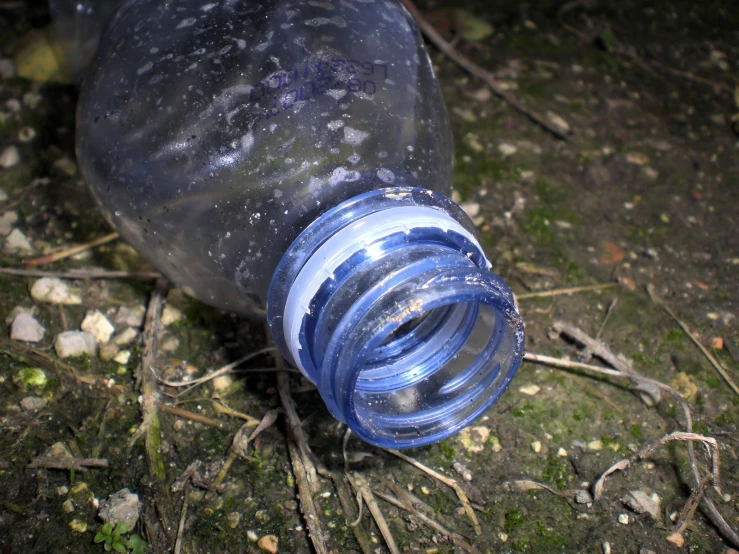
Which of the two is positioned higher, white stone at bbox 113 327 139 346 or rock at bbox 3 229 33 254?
rock at bbox 3 229 33 254

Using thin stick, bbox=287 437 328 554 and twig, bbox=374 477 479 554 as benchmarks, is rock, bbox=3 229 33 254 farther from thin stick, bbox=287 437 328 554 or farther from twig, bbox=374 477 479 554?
twig, bbox=374 477 479 554

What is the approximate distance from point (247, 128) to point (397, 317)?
50 cm

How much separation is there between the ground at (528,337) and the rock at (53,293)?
0.02 meters

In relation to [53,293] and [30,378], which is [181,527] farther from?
[53,293]

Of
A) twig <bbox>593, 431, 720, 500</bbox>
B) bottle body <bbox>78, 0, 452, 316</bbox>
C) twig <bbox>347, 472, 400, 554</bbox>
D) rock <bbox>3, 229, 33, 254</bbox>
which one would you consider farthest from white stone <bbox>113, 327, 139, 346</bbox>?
twig <bbox>593, 431, 720, 500</bbox>

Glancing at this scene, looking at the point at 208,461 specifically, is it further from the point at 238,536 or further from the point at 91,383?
the point at 91,383

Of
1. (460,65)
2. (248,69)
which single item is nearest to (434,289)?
(248,69)

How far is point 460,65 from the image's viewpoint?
2.41 meters

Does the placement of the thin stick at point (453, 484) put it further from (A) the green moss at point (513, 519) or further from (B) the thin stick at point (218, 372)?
(B) the thin stick at point (218, 372)

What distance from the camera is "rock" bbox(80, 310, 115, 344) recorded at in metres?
1.69

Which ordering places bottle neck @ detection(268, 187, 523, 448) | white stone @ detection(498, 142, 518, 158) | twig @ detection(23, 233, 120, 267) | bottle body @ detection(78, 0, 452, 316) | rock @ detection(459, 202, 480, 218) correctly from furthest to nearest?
white stone @ detection(498, 142, 518, 158), rock @ detection(459, 202, 480, 218), twig @ detection(23, 233, 120, 267), bottle body @ detection(78, 0, 452, 316), bottle neck @ detection(268, 187, 523, 448)

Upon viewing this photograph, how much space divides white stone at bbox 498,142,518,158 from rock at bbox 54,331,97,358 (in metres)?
1.29

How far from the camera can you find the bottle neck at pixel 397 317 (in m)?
1.12

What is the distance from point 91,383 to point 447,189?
2.93ft
